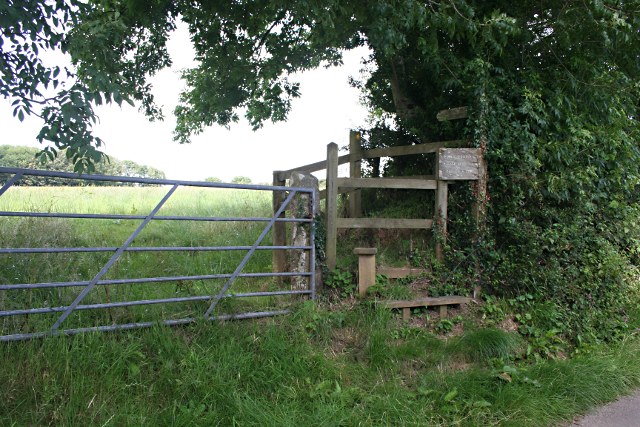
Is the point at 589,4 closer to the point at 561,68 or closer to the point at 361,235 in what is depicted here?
the point at 561,68

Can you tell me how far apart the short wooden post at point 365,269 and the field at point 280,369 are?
250 mm

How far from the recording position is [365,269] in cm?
634

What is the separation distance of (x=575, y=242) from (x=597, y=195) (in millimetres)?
1097

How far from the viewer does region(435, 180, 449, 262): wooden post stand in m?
7.07

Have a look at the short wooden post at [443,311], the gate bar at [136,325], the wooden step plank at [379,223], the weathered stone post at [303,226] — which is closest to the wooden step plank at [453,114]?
the wooden step plank at [379,223]

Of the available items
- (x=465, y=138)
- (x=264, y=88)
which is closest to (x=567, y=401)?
(x=465, y=138)

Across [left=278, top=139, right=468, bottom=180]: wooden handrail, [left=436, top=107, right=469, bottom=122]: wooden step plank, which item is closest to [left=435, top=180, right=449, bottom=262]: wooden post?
[left=278, top=139, right=468, bottom=180]: wooden handrail

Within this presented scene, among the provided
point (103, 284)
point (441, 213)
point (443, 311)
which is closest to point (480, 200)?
point (441, 213)

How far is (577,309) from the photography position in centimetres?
702

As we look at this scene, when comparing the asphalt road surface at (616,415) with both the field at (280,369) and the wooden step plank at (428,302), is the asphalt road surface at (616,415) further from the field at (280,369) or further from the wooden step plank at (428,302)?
the wooden step plank at (428,302)

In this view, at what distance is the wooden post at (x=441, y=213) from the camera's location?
7.07m

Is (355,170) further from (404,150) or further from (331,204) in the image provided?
(331,204)

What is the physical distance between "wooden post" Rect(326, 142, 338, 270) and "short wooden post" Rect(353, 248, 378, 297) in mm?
389

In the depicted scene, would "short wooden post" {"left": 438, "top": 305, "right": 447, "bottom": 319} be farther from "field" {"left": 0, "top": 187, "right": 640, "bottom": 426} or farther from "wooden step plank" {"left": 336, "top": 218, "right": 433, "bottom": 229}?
"wooden step plank" {"left": 336, "top": 218, "right": 433, "bottom": 229}
